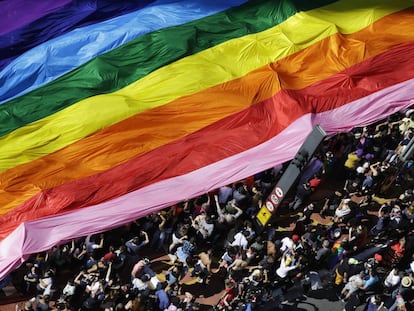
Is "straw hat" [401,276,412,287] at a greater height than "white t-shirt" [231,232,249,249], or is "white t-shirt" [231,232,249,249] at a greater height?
"white t-shirt" [231,232,249,249]

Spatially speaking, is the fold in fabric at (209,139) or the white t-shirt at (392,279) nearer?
→ the white t-shirt at (392,279)

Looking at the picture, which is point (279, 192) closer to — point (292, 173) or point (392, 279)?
point (292, 173)

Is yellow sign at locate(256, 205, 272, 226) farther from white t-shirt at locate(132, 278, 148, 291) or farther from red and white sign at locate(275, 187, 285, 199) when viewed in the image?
white t-shirt at locate(132, 278, 148, 291)

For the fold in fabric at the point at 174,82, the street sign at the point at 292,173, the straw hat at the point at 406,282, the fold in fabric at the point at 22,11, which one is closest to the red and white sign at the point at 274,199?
the street sign at the point at 292,173

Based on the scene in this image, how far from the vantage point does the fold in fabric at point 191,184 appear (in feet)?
41.4

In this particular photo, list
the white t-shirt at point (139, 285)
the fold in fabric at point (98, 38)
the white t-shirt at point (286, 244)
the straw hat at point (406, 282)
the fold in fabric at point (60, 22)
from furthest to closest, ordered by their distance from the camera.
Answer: the fold in fabric at point (60, 22) → the fold in fabric at point (98, 38) → the white t-shirt at point (286, 244) → the straw hat at point (406, 282) → the white t-shirt at point (139, 285)

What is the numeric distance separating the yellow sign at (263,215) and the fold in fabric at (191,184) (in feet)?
3.11

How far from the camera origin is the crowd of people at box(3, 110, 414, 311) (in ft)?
39.4

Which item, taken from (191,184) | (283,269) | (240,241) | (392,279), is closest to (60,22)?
(191,184)

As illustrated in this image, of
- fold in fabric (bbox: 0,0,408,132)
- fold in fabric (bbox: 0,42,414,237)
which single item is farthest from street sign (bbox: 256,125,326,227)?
fold in fabric (bbox: 0,0,408,132)

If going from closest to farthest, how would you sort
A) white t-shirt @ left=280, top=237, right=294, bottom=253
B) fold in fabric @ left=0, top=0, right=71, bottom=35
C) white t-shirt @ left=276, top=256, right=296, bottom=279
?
white t-shirt @ left=276, top=256, right=296, bottom=279
white t-shirt @ left=280, top=237, right=294, bottom=253
fold in fabric @ left=0, top=0, right=71, bottom=35

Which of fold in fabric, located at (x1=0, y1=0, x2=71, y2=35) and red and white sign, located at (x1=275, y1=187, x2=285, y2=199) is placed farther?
fold in fabric, located at (x1=0, y1=0, x2=71, y2=35)

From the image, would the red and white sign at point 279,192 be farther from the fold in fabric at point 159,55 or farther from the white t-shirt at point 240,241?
the fold in fabric at point 159,55

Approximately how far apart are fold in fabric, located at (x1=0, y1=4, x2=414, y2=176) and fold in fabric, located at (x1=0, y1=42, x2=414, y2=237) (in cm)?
44
